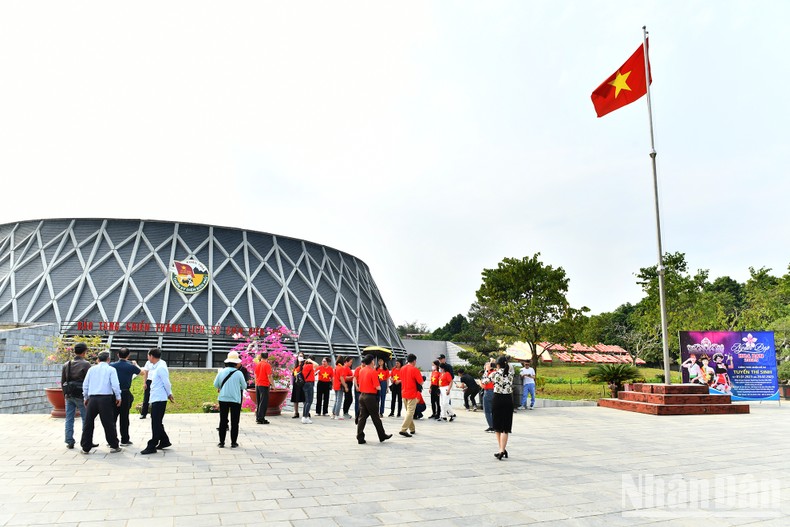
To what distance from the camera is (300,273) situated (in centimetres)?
4247

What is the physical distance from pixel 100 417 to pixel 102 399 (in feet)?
0.94

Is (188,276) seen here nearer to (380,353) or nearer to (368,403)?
(380,353)

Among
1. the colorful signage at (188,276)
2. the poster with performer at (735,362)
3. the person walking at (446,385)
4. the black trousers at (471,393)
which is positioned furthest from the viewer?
the colorful signage at (188,276)

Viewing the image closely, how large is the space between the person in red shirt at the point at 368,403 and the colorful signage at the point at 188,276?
30.8 metres

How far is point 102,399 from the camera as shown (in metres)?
7.40

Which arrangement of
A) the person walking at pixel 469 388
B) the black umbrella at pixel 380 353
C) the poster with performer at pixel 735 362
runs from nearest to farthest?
1. the black umbrella at pixel 380 353
2. the person walking at pixel 469 388
3. the poster with performer at pixel 735 362

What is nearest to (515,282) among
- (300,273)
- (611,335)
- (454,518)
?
(300,273)

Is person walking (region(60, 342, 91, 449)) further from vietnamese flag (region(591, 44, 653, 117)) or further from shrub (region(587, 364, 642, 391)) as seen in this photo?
shrub (region(587, 364, 642, 391))

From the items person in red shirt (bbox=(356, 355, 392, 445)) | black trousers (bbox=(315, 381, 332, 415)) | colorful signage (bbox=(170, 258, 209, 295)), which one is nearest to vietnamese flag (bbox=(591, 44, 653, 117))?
person in red shirt (bbox=(356, 355, 392, 445))

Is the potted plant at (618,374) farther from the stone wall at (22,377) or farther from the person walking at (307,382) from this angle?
the stone wall at (22,377)

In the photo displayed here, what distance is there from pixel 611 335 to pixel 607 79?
2484 inches

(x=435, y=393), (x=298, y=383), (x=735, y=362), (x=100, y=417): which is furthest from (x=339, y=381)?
(x=735, y=362)

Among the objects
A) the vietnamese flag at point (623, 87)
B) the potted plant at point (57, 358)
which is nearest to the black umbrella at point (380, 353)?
the potted plant at point (57, 358)

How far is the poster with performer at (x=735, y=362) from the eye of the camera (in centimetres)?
1858
